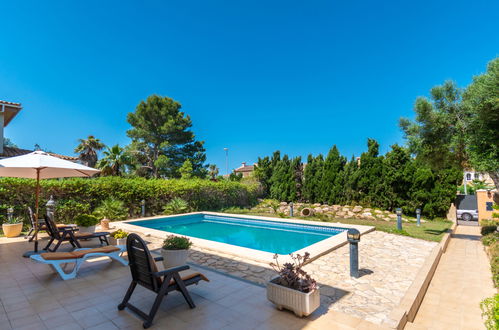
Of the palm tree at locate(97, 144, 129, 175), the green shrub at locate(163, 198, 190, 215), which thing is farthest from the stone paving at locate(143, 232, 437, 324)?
the palm tree at locate(97, 144, 129, 175)

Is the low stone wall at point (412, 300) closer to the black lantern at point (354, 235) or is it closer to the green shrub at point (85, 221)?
the black lantern at point (354, 235)

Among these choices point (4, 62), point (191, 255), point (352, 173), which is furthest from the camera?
point (352, 173)

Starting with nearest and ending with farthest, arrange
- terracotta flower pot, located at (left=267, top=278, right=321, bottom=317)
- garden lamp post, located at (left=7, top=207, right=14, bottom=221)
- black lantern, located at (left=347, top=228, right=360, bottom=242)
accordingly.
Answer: terracotta flower pot, located at (left=267, top=278, right=321, bottom=317), black lantern, located at (left=347, top=228, right=360, bottom=242), garden lamp post, located at (left=7, top=207, right=14, bottom=221)

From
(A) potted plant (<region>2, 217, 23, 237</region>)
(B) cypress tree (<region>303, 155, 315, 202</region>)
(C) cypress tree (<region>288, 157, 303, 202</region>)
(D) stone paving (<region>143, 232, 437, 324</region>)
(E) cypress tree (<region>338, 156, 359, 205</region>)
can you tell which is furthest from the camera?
(C) cypress tree (<region>288, 157, 303, 202</region>)

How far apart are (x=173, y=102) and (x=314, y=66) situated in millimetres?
15691

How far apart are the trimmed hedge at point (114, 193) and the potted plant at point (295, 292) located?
11.1 m

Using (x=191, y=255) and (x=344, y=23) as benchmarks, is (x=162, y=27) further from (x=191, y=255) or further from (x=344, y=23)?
(x=191, y=255)

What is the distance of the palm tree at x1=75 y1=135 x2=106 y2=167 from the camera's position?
68.2 ft

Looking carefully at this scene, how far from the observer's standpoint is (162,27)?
16328 mm

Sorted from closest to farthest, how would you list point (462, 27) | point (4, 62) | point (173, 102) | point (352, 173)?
1. point (462, 27)
2. point (4, 62)
3. point (352, 173)
4. point (173, 102)

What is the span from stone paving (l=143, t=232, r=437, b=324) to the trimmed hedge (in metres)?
5.84

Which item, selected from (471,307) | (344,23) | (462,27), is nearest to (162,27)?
(344,23)

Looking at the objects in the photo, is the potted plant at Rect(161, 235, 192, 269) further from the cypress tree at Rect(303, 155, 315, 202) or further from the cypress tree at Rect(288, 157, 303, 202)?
the cypress tree at Rect(288, 157, 303, 202)

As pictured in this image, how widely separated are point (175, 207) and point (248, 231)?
517cm
